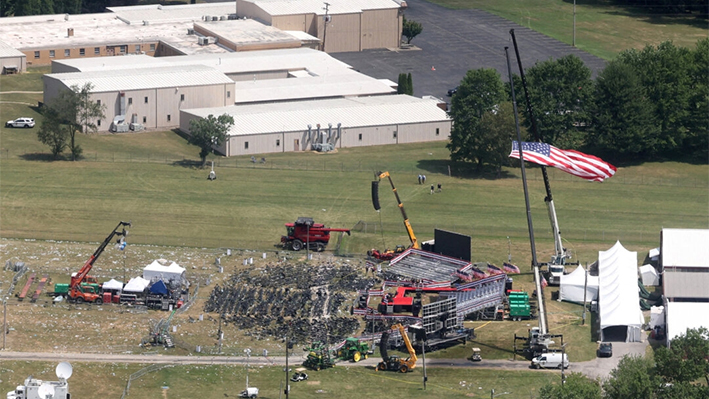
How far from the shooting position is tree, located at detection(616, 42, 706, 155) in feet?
576

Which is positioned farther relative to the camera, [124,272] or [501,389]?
[124,272]

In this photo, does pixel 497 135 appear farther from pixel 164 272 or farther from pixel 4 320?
pixel 4 320

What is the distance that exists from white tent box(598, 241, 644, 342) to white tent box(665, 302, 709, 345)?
8.47 feet

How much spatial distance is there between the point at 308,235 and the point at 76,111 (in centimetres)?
4548

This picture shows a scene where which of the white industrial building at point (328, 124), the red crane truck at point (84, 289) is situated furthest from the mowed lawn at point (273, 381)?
the white industrial building at point (328, 124)

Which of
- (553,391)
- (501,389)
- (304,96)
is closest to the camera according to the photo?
(553,391)

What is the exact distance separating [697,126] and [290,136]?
46421 mm

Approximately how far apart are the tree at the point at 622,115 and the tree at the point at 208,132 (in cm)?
4132

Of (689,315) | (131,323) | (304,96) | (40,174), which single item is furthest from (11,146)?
(689,315)

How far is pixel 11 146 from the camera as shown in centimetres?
17100

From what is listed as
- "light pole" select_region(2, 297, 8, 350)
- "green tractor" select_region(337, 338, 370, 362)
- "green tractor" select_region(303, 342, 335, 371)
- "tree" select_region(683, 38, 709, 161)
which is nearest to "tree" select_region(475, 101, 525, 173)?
"tree" select_region(683, 38, 709, 161)

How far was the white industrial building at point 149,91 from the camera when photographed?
180 meters

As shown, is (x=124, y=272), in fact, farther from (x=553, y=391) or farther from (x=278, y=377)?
(x=553, y=391)

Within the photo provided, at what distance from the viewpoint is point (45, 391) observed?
4006 inches
